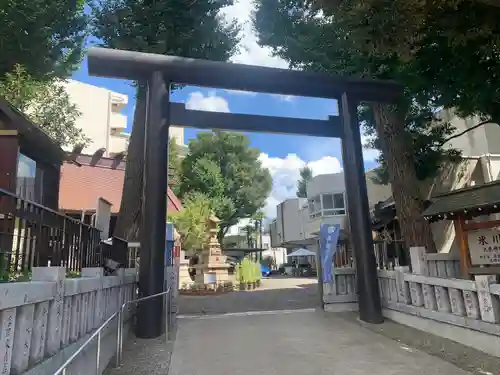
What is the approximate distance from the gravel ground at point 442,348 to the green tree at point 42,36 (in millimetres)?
12752

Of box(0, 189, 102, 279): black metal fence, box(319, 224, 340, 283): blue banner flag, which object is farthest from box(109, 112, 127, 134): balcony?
box(0, 189, 102, 279): black metal fence

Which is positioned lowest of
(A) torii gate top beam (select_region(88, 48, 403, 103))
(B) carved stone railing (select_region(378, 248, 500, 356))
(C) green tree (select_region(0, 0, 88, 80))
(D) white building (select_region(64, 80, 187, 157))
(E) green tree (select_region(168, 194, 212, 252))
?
Answer: (B) carved stone railing (select_region(378, 248, 500, 356))

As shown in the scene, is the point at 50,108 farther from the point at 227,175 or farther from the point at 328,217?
the point at 227,175

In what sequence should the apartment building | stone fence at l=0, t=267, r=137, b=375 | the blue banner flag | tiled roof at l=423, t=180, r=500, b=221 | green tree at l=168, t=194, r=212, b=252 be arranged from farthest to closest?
1. green tree at l=168, t=194, r=212, b=252
2. the apartment building
3. the blue banner flag
4. tiled roof at l=423, t=180, r=500, b=221
5. stone fence at l=0, t=267, r=137, b=375

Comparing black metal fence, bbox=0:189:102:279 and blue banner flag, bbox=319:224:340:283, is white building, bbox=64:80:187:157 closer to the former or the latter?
blue banner flag, bbox=319:224:340:283

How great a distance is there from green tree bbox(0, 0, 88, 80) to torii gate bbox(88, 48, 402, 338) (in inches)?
263

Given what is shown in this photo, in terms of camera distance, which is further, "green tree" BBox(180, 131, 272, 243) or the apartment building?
"green tree" BBox(180, 131, 272, 243)

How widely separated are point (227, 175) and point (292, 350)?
1116 inches

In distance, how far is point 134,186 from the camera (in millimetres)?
11156

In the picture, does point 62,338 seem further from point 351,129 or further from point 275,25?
point 275,25

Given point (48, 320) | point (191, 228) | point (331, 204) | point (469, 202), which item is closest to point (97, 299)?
point (48, 320)

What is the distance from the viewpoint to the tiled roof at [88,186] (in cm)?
1572

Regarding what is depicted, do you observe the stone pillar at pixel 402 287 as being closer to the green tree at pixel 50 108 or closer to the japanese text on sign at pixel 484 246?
the japanese text on sign at pixel 484 246

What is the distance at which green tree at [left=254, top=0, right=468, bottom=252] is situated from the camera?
9.51 m
